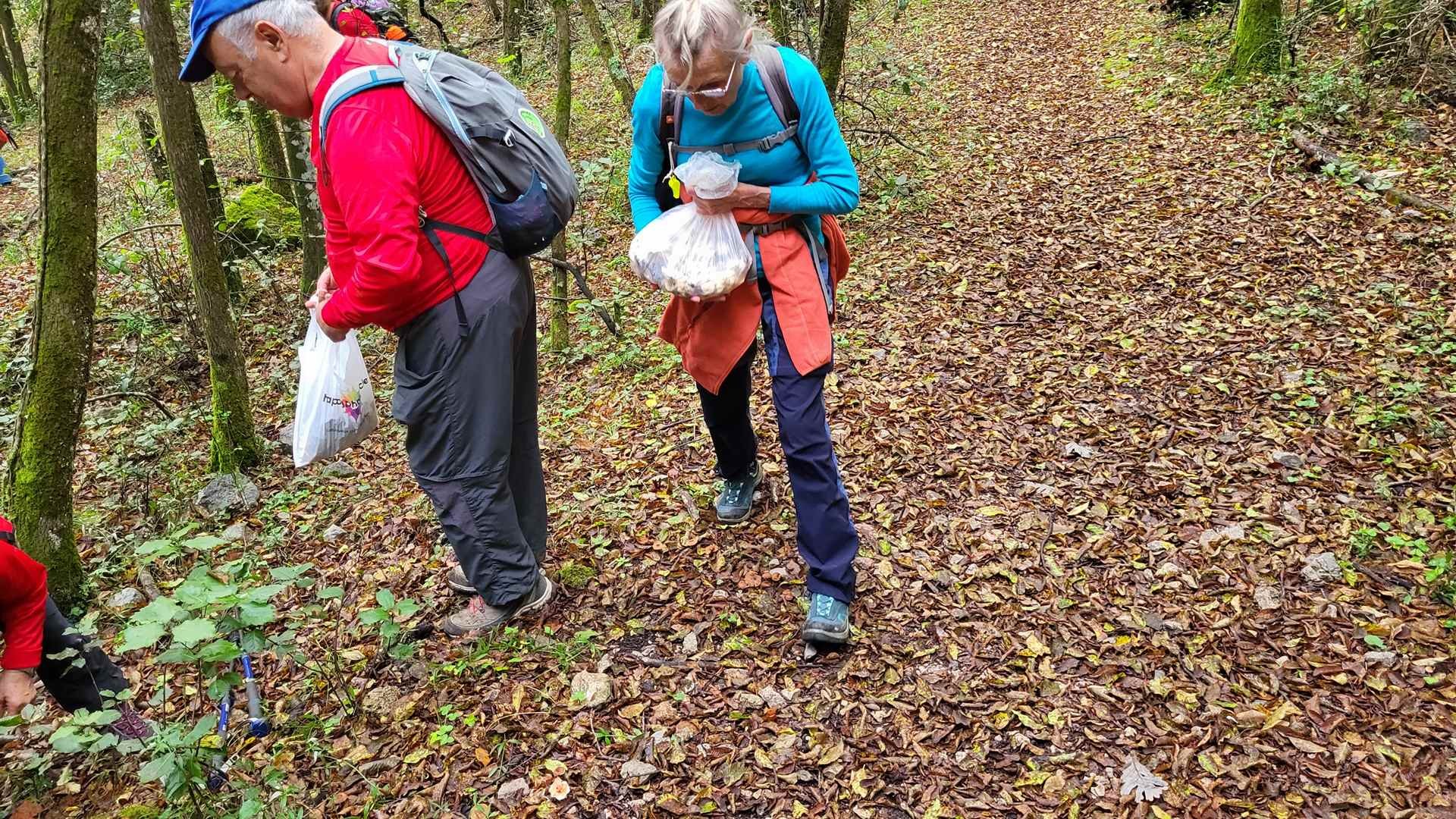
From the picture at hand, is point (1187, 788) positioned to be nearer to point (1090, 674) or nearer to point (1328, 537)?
point (1090, 674)

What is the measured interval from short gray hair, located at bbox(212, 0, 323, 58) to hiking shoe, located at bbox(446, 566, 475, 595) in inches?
85.9

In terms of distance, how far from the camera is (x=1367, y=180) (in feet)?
21.9

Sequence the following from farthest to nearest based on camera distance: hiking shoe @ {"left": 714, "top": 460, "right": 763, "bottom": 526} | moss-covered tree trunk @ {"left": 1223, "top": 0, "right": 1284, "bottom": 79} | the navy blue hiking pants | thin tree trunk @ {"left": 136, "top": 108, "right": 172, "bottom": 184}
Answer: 1. moss-covered tree trunk @ {"left": 1223, "top": 0, "right": 1284, "bottom": 79}
2. thin tree trunk @ {"left": 136, "top": 108, "right": 172, "bottom": 184}
3. hiking shoe @ {"left": 714, "top": 460, "right": 763, "bottom": 526}
4. the navy blue hiking pants

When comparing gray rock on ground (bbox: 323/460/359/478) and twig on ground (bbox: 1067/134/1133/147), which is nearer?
gray rock on ground (bbox: 323/460/359/478)

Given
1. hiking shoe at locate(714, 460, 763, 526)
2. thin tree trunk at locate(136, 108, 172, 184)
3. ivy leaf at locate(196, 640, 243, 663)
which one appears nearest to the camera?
ivy leaf at locate(196, 640, 243, 663)

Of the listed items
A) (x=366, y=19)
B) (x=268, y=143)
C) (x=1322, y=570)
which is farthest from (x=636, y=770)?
(x=268, y=143)

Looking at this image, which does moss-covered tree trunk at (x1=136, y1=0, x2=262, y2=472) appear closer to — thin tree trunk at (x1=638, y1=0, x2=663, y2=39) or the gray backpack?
the gray backpack

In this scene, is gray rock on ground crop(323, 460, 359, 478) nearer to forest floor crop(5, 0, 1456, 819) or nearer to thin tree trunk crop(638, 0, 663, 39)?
forest floor crop(5, 0, 1456, 819)

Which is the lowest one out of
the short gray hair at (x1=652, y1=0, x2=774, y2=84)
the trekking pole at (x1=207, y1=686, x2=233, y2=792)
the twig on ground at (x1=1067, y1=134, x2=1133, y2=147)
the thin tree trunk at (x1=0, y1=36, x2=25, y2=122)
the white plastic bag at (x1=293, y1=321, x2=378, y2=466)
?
the trekking pole at (x1=207, y1=686, x2=233, y2=792)

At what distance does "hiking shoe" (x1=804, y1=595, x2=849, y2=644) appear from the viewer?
3.28 meters

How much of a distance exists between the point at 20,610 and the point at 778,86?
119 inches

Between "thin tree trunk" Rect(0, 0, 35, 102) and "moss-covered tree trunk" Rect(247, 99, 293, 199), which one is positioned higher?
"thin tree trunk" Rect(0, 0, 35, 102)

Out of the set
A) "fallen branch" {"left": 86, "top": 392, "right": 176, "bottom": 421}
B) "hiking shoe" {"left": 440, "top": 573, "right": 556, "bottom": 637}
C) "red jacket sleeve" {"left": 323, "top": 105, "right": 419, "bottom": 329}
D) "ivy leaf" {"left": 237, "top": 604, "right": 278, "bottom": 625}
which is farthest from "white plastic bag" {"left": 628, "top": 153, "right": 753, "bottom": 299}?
"fallen branch" {"left": 86, "top": 392, "right": 176, "bottom": 421}

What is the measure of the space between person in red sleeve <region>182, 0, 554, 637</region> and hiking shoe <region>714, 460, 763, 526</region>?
3.39ft
